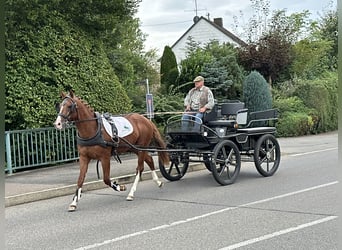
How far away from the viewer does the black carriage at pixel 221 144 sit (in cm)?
938

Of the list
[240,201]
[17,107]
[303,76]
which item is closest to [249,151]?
[240,201]

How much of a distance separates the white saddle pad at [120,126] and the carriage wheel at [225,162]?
5.48ft

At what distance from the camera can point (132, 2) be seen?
14406 mm

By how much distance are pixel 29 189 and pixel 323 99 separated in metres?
16.8

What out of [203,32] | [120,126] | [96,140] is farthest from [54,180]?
[203,32]

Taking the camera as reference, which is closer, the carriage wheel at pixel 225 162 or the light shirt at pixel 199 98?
the carriage wheel at pixel 225 162

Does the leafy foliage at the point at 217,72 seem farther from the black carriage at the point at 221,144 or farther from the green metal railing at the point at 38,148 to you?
the black carriage at the point at 221,144

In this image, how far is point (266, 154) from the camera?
10328 millimetres

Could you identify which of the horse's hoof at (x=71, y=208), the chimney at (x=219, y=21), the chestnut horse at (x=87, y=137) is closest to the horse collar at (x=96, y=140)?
the chestnut horse at (x=87, y=137)

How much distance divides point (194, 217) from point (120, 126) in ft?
8.00

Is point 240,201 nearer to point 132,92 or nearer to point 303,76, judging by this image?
point 132,92

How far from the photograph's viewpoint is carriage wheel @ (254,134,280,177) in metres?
10.0

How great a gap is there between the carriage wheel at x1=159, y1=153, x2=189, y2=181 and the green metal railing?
3.56 m

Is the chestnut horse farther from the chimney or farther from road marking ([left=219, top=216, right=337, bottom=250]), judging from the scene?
the chimney
